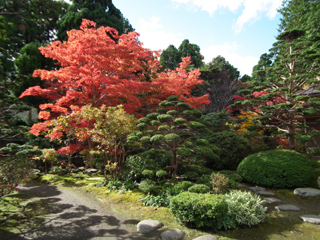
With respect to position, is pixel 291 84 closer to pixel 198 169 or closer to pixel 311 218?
pixel 198 169

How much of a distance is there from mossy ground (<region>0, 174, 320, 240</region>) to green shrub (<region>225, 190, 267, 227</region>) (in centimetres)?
13

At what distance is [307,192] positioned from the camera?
17.1 feet

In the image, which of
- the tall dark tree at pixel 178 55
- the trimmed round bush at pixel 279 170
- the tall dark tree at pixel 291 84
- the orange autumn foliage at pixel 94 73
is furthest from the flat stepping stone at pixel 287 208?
the tall dark tree at pixel 178 55

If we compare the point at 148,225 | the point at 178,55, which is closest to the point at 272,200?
the point at 148,225

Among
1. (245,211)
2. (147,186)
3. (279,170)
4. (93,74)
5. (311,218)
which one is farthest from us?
(93,74)

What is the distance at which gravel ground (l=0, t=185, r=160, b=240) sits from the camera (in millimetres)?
3424

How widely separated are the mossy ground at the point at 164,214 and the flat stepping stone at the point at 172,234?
0.15 meters

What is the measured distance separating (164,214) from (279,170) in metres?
4.02

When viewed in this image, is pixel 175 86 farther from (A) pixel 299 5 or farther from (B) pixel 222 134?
(A) pixel 299 5

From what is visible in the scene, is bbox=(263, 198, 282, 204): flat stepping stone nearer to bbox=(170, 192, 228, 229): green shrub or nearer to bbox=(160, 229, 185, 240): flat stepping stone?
bbox=(170, 192, 228, 229): green shrub

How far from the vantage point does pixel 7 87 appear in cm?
1015

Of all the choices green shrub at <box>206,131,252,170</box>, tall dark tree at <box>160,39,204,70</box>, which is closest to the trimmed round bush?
green shrub at <box>206,131,252,170</box>

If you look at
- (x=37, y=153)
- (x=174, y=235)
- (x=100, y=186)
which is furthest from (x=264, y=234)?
(x=37, y=153)

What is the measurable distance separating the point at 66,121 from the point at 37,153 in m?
2.16
